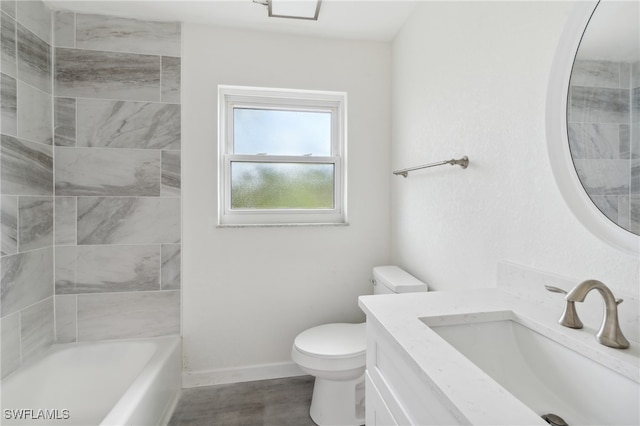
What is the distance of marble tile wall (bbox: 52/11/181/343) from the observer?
1.73 metres

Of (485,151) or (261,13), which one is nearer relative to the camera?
(485,151)

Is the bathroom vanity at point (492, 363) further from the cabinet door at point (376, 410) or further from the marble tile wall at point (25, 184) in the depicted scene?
the marble tile wall at point (25, 184)

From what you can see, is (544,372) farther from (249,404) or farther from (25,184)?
(25,184)

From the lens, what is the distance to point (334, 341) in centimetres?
157

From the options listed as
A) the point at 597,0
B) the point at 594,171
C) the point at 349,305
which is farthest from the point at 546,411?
the point at 349,305

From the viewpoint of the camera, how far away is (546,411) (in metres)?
0.69

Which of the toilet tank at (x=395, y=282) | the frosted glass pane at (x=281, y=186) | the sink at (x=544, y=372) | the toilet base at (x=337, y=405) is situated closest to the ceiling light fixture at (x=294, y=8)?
the frosted glass pane at (x=281, y=186)

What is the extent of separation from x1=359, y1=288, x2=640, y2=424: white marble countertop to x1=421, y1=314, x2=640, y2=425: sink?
0.07 ft

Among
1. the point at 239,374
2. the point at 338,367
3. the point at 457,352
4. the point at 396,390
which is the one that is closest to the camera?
the point at 457,352

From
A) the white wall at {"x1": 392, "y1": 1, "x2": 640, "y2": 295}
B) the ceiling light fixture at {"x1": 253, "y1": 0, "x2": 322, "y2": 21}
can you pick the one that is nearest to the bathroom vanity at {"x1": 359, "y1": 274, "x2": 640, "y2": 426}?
the white wall at {"x1": 392, "y1": 1, "x2": 640, "y2": 295}

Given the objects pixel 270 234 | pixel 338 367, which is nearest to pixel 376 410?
pixel 338 367

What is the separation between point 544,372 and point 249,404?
1508 millimetres

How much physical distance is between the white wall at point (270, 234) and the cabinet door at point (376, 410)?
1048 mm

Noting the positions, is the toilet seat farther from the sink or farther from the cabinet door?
the sink
